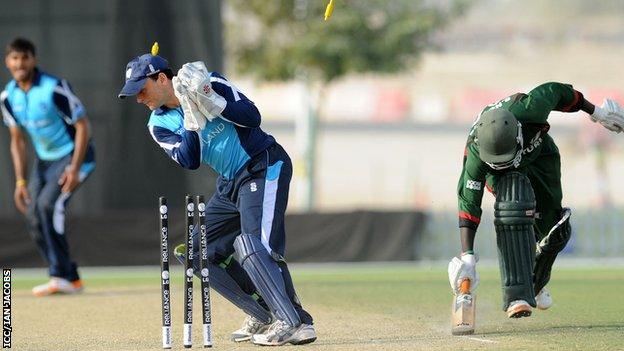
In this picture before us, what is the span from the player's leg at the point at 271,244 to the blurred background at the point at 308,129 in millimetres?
8549

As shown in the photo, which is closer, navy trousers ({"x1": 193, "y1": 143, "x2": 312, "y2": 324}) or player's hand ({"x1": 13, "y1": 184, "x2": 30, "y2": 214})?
navy trousers ({"x1": 193, "y1": 143, "x2": 312, "y2": 324})

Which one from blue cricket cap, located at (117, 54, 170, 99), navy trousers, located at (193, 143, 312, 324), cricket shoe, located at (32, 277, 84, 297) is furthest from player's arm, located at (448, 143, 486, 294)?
cricket shoe, located at (32, 277, 84, 297)

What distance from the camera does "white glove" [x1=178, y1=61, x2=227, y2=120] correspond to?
830 centimetres

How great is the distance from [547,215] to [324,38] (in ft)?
59.1

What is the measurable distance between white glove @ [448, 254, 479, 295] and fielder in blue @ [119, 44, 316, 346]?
1.07 metres

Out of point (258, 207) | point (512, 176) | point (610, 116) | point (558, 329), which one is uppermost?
point (610, 116)

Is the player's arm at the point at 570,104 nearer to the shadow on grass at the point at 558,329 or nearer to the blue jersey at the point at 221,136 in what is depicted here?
the shadow on grass at the point at 558,329

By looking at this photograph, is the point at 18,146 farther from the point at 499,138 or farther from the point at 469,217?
the point at 499,138

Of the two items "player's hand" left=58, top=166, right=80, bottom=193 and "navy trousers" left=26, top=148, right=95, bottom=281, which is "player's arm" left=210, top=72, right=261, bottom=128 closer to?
"player's hand" left=58, top=166, right=80, bottom=193

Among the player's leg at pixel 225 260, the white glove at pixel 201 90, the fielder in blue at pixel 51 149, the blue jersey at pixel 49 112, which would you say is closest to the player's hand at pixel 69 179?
the fielder in blue at pixel 51 149

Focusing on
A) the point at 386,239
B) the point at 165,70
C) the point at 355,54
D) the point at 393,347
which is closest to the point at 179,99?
the point at 165,70

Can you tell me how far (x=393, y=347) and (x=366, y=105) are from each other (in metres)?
51.5

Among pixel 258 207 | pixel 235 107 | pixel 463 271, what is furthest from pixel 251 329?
pixel 235 107

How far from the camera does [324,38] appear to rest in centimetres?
2742
